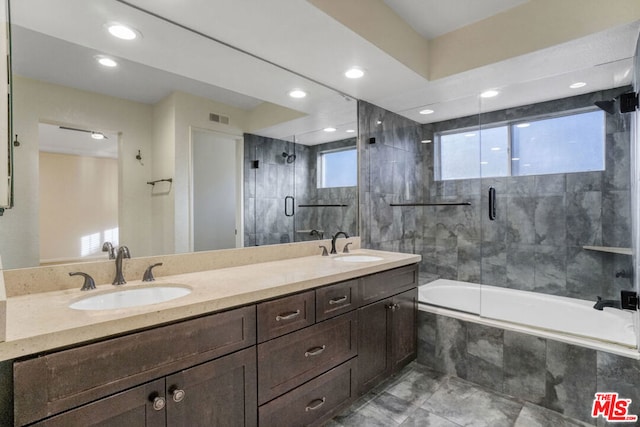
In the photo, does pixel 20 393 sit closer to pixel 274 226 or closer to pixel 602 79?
pixel 274 226

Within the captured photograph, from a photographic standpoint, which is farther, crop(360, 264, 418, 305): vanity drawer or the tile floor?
crop(360, 264, 418, 305): vanity drawer

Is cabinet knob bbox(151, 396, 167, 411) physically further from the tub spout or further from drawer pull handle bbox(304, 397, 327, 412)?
the tub spout

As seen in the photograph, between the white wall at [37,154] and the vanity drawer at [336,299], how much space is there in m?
0.94

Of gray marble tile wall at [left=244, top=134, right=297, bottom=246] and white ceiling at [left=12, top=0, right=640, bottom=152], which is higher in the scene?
white ceiling at [left=12, top=0, right=640, bottom=152]

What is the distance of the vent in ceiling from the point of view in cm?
187

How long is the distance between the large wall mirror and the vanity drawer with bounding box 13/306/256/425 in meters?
0.64

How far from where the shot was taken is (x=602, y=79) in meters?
2.41

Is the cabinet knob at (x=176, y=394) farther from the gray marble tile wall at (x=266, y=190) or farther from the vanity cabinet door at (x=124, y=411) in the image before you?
the gray marble tile wall at (x=266, y=190)

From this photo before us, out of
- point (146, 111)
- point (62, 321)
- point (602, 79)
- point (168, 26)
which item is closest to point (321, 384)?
point (62, 321)

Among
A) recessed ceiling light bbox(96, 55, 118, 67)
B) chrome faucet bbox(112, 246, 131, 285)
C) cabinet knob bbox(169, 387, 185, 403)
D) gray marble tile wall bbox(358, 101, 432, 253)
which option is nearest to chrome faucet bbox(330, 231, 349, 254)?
gray marble tile wall bbox(358, 101, 432, 253)

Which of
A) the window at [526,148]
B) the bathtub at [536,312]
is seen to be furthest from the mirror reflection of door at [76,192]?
the window at [526,148]

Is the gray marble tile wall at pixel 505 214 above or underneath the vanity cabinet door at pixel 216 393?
above

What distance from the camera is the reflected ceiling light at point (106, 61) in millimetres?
1471

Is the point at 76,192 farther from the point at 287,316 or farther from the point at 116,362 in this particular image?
the point at 287,316
